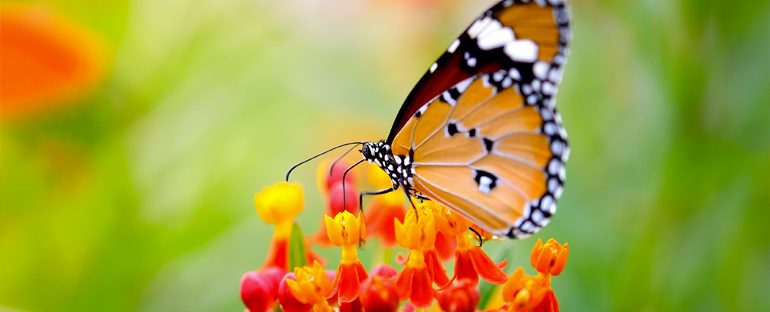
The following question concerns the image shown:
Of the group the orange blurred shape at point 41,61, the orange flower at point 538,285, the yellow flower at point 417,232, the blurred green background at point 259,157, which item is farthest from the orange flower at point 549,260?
the orange blurred shape at point 41,61

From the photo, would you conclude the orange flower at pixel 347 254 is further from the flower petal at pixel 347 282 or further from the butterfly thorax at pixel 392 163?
the butterfly thorax at pixel 392 163

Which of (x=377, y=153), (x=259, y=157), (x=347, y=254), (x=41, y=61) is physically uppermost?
(x=41, y=61)

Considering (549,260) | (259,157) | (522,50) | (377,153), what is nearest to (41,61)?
(259,157)

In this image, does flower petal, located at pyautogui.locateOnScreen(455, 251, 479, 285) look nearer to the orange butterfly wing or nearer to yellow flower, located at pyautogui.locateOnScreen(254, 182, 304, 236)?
the orange butterfly wing

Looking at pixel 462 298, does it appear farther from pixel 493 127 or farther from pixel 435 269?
pixel 493 127

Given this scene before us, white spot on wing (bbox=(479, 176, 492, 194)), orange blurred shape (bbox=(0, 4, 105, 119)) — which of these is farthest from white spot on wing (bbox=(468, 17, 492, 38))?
orange blurred shape (bbox=(0, 4, 105, 119))
